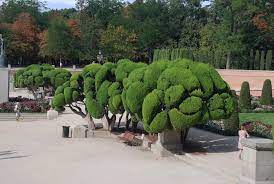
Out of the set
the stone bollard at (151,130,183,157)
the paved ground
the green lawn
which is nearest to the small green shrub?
the paved ground

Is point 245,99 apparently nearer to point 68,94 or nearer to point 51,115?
point 51,115

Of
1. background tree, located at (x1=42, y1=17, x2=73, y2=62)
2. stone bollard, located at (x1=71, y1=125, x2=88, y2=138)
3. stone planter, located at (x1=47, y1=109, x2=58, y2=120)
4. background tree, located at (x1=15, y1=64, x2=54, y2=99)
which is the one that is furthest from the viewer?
background tree, located at (x1=42, y1=17, x2=73, y2=62)

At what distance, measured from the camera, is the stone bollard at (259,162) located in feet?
48.3

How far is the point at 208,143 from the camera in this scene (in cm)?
2358

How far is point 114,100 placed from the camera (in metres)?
23.9

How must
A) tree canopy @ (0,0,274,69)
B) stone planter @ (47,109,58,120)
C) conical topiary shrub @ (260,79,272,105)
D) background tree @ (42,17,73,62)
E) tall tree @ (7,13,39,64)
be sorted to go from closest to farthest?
stone planter @ (47,109,58,120) → conical topiary shrub @ (260,79,272,105) → tree canopy @ (0,0,274,69) → background tree @ (42,17,73,62) → tall tree @ (7,13,39,64)

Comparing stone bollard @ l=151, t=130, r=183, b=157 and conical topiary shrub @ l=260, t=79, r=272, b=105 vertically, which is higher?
conical topiary shrub @ l=260, t=79, r=272, b=105

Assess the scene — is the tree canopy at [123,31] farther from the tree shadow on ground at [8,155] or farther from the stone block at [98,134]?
the tree shadow on ground at [8,155]

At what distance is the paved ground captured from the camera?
16250 millimetres

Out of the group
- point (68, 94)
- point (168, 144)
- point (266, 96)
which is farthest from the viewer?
point (266, 96)

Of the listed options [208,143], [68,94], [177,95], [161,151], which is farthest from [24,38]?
[177,95]

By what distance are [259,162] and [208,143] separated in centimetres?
874

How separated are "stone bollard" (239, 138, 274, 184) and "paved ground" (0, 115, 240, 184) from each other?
118 cm

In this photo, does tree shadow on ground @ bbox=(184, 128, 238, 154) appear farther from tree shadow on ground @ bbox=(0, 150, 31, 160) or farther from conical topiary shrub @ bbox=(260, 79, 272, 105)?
conical topiary shrub @ bbox=(260, 79, 272, 105)
